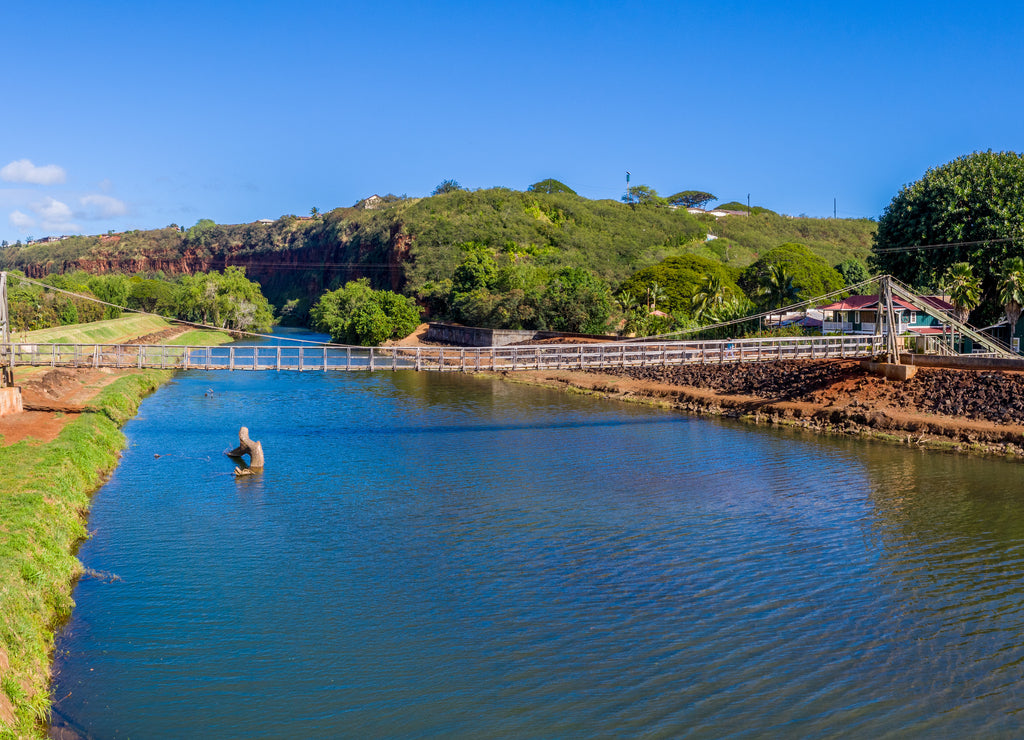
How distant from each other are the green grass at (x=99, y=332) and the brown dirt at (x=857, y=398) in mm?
28428

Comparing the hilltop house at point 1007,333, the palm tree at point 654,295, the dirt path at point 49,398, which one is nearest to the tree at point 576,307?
the palm tree at point 654,295

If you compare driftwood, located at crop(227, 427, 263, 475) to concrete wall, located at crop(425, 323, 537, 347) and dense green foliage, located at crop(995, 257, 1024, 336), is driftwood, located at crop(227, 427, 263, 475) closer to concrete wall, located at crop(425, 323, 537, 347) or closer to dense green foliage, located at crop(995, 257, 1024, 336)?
dense green foliage, located at crop(995, 257, 1024, 336)

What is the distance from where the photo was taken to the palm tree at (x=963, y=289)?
3872 centimetres

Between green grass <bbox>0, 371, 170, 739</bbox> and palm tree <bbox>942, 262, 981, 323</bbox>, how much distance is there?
121ft

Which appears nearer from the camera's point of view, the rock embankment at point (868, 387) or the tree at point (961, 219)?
the rock embankment at point (868, 387)

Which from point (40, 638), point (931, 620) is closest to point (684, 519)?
point (931, 620)

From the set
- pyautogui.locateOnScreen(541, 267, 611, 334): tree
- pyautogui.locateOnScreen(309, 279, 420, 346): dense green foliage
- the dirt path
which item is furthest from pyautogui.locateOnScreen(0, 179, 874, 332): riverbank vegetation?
the dirt path

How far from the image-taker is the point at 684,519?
2025cm

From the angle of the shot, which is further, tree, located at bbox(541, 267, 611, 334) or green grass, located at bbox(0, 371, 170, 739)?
tree, located at bbox(541, 267, 611, 334)

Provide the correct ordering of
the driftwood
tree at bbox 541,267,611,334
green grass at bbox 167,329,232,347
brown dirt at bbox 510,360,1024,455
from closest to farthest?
the driftwood
brown dirt at bbox 510,360,1024,455
tree at bbox 541,267,611,334
green grass at bbox 167,329,232,347

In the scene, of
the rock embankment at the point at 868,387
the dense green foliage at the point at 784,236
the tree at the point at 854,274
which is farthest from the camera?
the dense green foliage at the point at 784,236

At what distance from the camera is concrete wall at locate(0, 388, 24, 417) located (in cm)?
2923

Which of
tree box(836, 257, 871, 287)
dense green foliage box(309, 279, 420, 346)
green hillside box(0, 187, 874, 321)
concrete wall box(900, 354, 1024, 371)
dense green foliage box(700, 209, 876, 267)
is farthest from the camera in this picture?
dense green foliage box(700, 209, 876, 267)

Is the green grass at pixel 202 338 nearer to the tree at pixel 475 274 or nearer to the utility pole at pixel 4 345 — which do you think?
the tree at pixel 475 274
